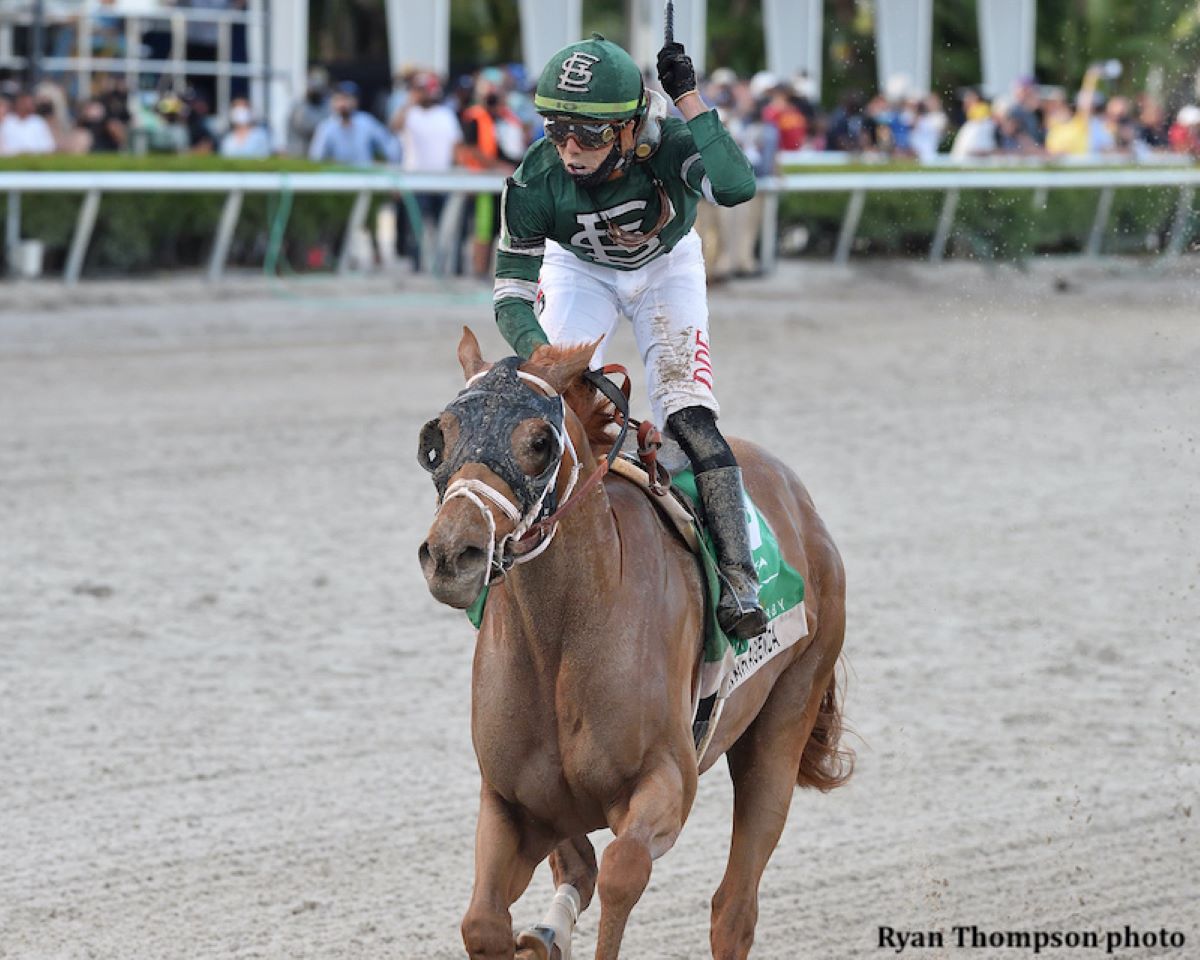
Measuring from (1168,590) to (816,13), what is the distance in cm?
1981

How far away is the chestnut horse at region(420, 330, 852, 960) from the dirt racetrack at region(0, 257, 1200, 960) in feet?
3.27

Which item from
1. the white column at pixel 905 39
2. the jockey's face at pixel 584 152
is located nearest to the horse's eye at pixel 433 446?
the jockey's face at pixel 584 152

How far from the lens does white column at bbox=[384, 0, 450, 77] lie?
2330cm

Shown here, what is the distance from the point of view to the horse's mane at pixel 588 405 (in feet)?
12.9

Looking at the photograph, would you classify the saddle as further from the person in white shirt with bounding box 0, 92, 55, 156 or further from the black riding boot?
the person in white shirt with bounding box 0, 92, 55, 156

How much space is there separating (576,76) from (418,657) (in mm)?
3842

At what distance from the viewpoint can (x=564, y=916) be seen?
4.34 metres

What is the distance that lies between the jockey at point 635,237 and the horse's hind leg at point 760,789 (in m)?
0.56

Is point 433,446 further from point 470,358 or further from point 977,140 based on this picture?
point 977,140

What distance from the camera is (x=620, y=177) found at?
4.31 m

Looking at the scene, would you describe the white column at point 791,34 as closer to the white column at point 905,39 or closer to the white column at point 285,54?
the white column at point 905,39

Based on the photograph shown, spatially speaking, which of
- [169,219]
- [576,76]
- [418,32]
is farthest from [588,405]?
[418,32]

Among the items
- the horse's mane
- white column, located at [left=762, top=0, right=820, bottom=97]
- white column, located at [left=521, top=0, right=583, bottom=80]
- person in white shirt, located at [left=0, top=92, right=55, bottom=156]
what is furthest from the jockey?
white column, located at [left=762, top=0, right=820, bottom=97]

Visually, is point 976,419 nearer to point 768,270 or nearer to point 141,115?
point 768,270
